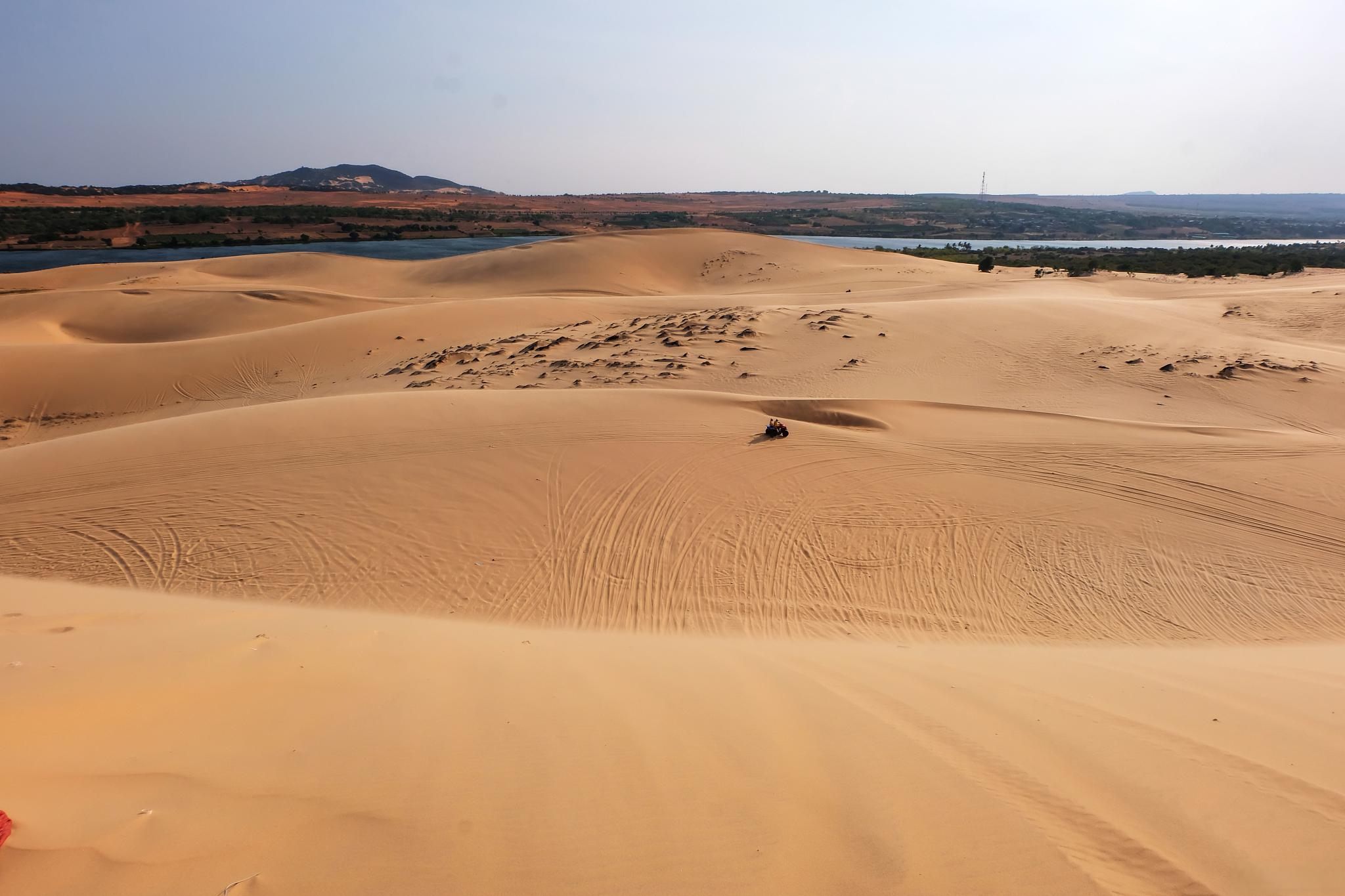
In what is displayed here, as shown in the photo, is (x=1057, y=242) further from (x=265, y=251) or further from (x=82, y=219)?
(x=82, y=219)

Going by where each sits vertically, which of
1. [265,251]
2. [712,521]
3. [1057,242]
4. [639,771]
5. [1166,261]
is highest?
[1057,242]

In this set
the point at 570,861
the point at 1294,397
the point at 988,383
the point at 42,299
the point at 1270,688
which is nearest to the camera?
the point at 570,861

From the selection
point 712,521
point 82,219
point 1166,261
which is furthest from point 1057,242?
point 82,219

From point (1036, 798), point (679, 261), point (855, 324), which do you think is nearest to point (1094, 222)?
point (679, 261)

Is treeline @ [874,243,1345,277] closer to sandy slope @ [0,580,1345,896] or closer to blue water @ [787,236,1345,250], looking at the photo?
blue water @ [787,236,1345,250]

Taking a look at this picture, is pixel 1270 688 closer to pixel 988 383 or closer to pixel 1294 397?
pixel 988 383

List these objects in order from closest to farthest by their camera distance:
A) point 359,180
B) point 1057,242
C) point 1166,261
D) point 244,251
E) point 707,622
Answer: point 707,622, point 1166,261, point 244,251, point 1057,242, point 359,180

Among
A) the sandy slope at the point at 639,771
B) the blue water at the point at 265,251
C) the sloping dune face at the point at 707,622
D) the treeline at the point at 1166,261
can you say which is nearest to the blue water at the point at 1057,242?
the treeline at the point at 1166,261
